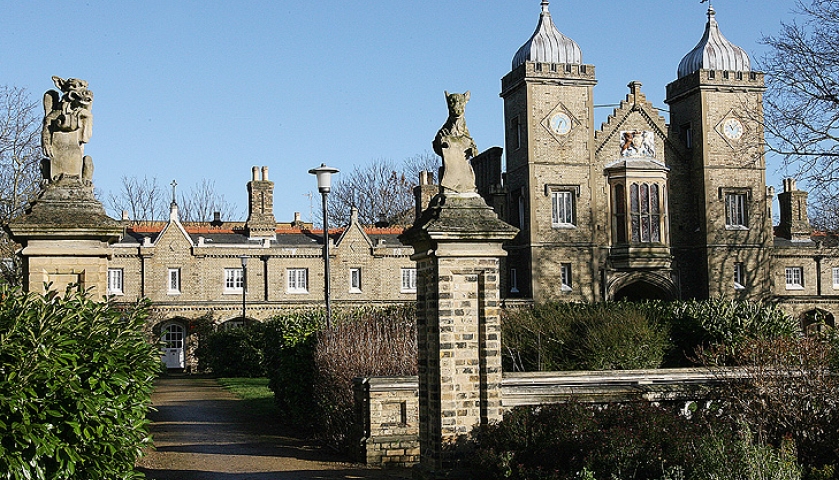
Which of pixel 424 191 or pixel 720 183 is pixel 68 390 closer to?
pixel 424 191

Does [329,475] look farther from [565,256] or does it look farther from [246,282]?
[246,282]

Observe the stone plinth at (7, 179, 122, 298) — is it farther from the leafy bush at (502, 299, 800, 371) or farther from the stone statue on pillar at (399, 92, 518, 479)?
the leafy bush at (502, 299, 800, 371)

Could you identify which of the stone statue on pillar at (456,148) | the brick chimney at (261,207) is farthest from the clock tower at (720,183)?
the stone statue on pillar at (456,148)

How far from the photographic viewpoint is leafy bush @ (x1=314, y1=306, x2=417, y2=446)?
1479 centimetres

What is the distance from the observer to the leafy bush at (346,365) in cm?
1479

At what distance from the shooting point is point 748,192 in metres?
40.6

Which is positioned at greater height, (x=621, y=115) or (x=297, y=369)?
(x=621, y=115)

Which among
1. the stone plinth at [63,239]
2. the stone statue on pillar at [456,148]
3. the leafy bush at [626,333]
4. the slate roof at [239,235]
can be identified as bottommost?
the leafy bush at [626,333]

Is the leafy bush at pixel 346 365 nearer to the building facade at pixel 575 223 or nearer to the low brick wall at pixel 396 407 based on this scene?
the low brick wall at pixel 396 407

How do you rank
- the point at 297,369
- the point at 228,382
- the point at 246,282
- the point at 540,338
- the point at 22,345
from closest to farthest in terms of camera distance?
the point at 22,345 < the point at 297,369 < the point at 540,338 < the point at 228,382 < the point at 246,282

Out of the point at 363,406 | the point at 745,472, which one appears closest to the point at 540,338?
the point at 363,406

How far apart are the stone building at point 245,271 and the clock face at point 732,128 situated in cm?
1550

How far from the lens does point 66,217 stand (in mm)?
10078

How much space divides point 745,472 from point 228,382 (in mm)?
24523
